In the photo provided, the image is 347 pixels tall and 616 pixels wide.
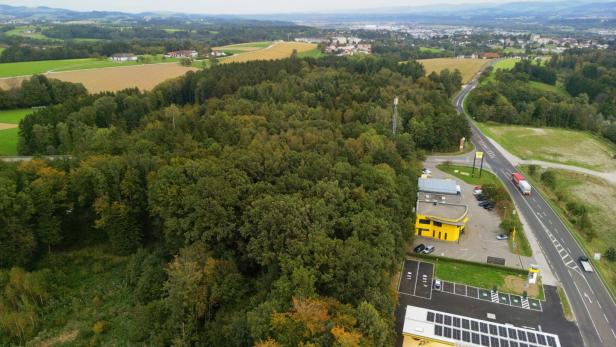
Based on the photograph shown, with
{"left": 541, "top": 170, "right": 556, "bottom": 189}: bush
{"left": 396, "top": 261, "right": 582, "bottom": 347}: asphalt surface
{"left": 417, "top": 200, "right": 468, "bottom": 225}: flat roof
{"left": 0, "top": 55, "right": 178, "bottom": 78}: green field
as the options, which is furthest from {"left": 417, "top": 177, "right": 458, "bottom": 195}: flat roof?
{"left": 0, "top": 55, "right": 178, "bottom": 78}: green field

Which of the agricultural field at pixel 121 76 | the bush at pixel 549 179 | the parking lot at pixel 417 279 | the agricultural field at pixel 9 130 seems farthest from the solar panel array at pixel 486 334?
the agricultural field at pixel 121 76

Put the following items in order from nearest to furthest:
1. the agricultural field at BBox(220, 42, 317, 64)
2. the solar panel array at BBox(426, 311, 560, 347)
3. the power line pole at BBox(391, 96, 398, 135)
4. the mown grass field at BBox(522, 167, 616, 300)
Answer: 1. the solar panel array at BBox(426, 311, 560, 347)
2. the mown grass field at BBox(522, 167, 616, 300)
3. the power line pole at BBox(391, 96, 398, 135)
4. the agricultural field at BBox(220, 42, 317, 64)

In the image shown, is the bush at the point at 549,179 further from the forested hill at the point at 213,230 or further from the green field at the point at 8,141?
the green field at the point at 8,141

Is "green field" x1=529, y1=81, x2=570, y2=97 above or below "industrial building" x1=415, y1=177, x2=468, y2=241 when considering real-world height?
above

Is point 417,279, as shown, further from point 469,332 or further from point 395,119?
point 395,119

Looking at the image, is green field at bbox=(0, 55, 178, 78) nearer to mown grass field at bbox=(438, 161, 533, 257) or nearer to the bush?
mown grass field at bbox=(438, 161, 533, 257)

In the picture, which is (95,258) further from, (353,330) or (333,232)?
(353,330)

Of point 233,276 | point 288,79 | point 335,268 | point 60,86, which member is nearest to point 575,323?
point 335,268
